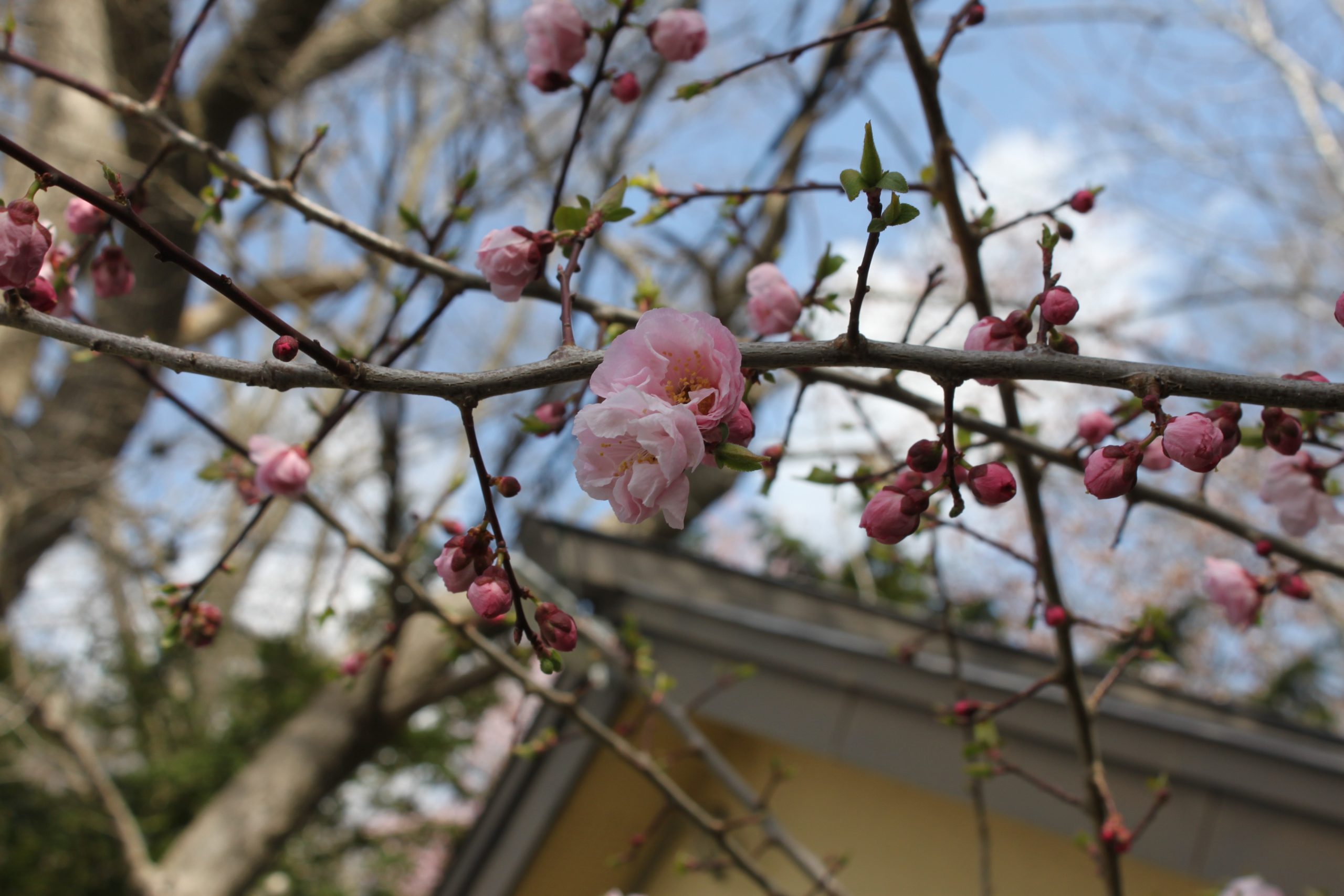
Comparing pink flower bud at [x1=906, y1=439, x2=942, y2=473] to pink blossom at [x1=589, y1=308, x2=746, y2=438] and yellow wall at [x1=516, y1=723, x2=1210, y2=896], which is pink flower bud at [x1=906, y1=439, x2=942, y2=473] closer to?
pink blossom at [x1=589, y1=308, x2=746, y2=438]

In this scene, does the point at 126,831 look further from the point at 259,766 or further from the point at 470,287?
the point at 470,287

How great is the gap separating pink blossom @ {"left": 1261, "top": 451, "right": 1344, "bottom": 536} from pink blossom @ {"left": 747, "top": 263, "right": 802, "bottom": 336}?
2.75ft

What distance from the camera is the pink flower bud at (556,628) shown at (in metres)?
0.91

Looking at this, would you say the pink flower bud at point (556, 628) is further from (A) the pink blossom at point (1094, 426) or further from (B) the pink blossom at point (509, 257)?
(A) the pink blossom at point (1094, 426)

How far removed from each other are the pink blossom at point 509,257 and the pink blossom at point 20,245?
1.56 feet

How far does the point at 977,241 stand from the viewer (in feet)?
5.03

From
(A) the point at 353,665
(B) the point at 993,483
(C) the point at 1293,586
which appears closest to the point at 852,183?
(B) the point at 993,483

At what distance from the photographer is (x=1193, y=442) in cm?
80

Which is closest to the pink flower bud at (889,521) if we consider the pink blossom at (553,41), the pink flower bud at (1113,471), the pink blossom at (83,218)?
the pink flower bud at (1113,471)

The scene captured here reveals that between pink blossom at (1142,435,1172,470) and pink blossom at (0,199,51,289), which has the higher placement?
pink blossom at (1142,435,1172,470)

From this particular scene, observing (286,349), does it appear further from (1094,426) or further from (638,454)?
(1094,426)

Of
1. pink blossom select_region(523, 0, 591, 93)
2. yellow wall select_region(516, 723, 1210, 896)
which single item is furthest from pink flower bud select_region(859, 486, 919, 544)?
yellow wall select_region(516, 723, 1210, 896)

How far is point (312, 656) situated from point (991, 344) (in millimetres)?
6541

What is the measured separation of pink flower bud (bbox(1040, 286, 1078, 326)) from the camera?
0.90m
